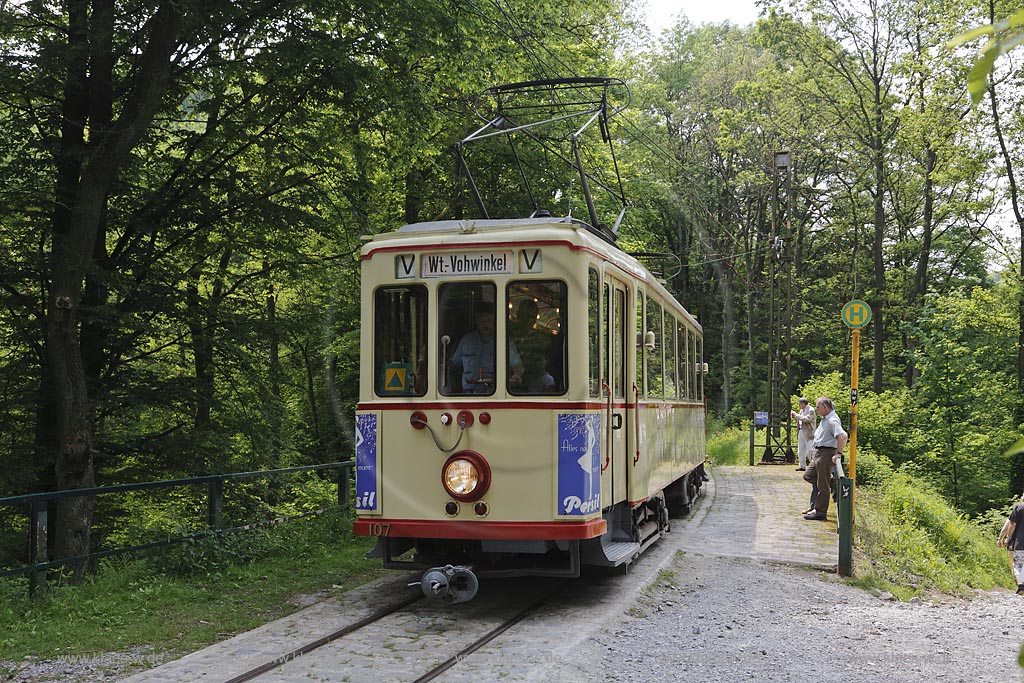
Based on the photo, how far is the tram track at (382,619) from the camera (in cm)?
639

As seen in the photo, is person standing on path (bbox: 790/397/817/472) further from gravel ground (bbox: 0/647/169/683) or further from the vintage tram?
gravel ground (bbox: 0/647/169/683)

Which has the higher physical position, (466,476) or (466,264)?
(466,264)

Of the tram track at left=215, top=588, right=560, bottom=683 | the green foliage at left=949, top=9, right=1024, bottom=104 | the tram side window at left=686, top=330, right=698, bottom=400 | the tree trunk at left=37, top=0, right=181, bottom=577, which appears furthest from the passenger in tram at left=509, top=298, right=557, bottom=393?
the green foliage at left=949, top=9, right=1024, bottom=104

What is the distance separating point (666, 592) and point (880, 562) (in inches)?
126

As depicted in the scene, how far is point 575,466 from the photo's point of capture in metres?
8.24

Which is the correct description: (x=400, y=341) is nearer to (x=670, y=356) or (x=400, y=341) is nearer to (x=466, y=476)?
(x=466, y=476)

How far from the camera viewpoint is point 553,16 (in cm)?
1895

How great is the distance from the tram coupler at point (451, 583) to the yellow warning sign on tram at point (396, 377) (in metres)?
1.53

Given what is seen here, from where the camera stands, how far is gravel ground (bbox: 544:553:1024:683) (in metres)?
6.67

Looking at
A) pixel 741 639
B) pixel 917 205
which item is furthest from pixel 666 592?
pixel 917 205

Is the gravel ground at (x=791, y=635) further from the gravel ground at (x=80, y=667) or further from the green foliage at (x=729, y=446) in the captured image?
the green foliage at (x=729, y=446)

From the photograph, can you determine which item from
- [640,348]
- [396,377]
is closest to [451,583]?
[396,377]

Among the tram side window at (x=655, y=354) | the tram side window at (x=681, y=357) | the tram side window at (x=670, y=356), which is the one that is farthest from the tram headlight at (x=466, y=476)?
the tram side window at (x=681, y=357)

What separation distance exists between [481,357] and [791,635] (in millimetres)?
3187
